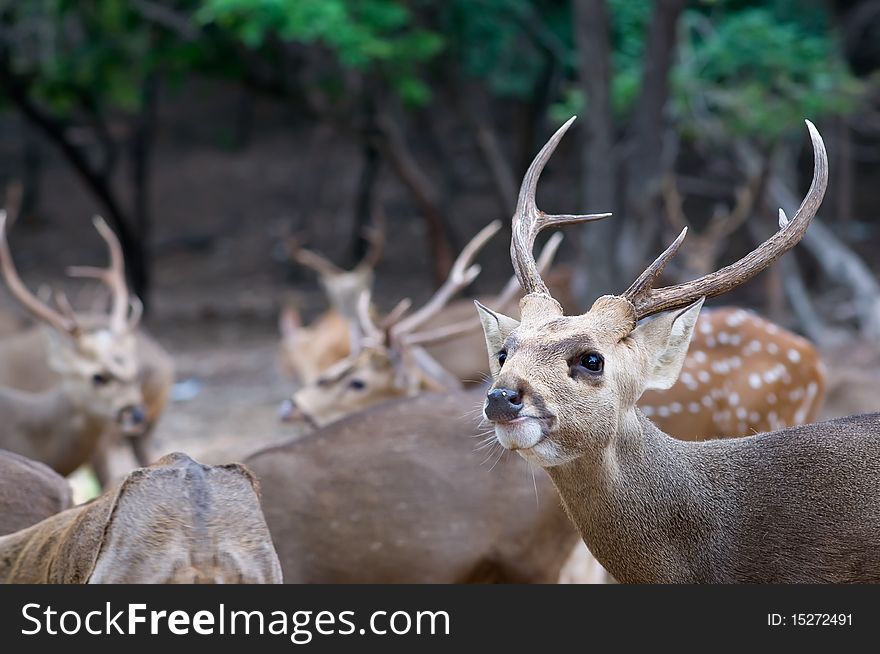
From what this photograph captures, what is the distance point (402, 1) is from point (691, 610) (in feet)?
27.4

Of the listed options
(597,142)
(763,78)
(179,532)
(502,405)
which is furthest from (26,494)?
(763,78)

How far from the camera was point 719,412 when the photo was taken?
5492 millimetres

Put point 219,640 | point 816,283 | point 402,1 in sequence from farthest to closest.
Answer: point 816,283 → point 402,1 → point 219,640

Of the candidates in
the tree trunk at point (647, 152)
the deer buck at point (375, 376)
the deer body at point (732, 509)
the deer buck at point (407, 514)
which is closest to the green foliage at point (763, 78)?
the tree trunk at point (647, 152)

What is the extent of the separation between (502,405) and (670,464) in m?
0.62

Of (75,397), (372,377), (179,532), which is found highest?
(75,397)

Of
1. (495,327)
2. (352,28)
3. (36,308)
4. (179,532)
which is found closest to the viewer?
(179,532)

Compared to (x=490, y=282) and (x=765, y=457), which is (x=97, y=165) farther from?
(x=765, y=457)

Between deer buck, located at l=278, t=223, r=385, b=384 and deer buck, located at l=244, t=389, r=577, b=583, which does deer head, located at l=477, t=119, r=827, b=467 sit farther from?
deer buck, located at l=278, t=223, r=385, b=384

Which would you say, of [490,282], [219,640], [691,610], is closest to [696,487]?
[691,610]

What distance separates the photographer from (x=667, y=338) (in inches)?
117

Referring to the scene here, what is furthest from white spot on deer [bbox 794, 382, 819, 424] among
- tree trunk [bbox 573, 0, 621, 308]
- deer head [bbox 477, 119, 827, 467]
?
tree trunk [bbox 573, 0, 621, 308]

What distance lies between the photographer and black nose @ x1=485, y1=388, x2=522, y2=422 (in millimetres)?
2629

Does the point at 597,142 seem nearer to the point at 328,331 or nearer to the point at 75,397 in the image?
the point at 328,331
